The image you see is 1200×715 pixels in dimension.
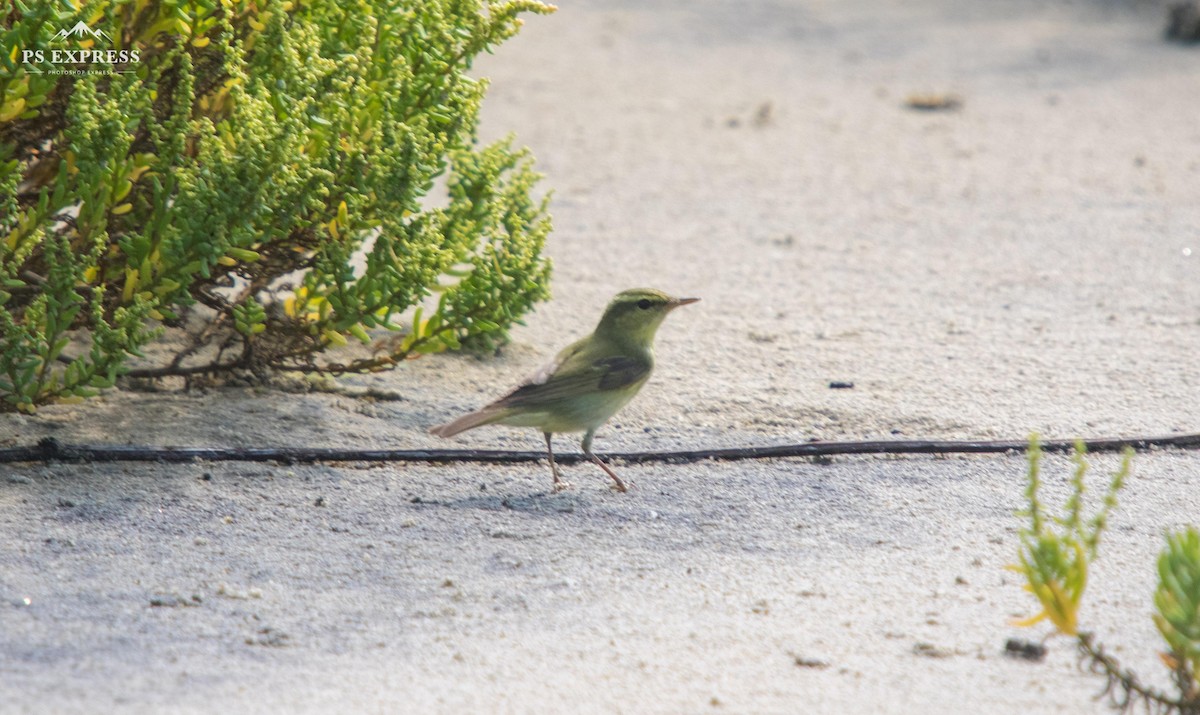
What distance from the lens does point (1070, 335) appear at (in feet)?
20.6

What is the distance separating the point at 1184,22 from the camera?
495 inches

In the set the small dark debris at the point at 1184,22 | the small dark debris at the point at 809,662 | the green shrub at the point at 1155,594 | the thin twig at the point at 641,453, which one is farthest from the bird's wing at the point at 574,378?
the small dark debris at the point at 1184,22

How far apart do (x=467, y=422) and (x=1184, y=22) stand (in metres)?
10.4

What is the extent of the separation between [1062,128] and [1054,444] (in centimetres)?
616

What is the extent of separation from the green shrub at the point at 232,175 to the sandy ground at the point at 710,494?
40 cm

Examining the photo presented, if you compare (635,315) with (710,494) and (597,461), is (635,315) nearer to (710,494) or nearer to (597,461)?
(597,461)

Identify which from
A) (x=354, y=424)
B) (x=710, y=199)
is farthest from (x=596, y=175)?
(x=354, y=424)

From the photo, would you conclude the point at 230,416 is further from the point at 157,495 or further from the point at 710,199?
the point at 710,199

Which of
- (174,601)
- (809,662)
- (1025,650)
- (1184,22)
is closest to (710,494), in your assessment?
(809,662)

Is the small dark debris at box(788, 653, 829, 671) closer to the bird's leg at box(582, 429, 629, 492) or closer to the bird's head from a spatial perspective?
the bird's leg at box(582, 429, 629, 492)

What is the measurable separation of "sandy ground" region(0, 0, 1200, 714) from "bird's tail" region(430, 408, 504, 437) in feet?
0.67

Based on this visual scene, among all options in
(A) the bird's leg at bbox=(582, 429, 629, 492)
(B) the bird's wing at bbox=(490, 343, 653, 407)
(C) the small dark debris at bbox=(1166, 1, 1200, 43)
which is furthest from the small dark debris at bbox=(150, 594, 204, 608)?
(C) the small dark debris at bbox=(1166, 1, 1200, 43)

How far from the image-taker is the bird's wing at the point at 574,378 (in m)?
4.57

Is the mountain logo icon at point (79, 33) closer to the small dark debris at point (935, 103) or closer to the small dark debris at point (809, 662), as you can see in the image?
the small dark debris at point (809, 662)
